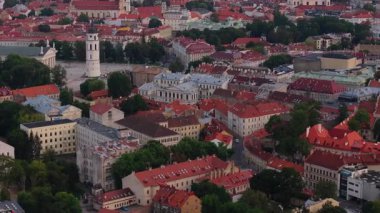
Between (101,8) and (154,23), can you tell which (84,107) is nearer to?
(154,23)

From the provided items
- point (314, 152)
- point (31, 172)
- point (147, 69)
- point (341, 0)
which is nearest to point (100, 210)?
point (31, 172)

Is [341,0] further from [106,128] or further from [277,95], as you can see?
[106,128]

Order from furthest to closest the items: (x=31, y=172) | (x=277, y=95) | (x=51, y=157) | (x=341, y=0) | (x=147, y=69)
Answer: (x=341, y=0) < (x=147, y=69) < (x=277, y=95) < (x=51, y=157) < (x=31, y=172)

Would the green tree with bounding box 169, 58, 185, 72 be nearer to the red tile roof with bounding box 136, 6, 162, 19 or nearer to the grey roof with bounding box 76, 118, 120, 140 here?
the grey roof with bounding box 76, 118, 120, 140

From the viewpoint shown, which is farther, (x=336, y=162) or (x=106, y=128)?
(x=106, y=128)

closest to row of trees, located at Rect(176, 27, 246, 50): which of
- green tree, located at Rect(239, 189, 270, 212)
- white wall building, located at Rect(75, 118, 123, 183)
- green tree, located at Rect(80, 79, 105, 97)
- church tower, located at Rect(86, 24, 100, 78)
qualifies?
church tower, located at Rect(86, 24, 100, 78)

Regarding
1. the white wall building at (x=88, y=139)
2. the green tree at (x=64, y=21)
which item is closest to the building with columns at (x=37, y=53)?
the green tree at (x=64, y=21)

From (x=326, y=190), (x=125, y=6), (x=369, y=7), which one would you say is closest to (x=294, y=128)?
(x=326, y=190)
